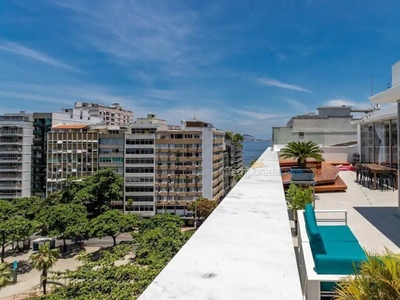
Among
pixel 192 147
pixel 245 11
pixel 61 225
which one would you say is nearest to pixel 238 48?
pixel 245 11

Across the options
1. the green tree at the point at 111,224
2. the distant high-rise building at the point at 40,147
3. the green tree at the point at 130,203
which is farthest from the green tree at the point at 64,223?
the distant high-rise building at the point at 40,147

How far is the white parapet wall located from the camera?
89 cm

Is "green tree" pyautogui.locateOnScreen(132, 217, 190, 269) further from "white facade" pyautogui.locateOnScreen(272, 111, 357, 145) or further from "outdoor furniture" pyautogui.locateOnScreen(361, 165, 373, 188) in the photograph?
"outdoor furniture" pyautogui.locateOnScreen(361, 165, 373, 188)

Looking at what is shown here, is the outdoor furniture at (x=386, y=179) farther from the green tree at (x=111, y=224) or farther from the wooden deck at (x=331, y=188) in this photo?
the green tree at (x=111, y=224)

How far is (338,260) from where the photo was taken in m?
1.91

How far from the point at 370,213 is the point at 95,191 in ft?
97.1

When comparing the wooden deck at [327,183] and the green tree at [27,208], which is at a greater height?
the wooden deck at [327,183]

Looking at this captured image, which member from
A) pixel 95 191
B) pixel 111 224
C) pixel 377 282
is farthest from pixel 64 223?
pixel 377 282

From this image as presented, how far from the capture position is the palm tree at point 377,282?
4.28 ft

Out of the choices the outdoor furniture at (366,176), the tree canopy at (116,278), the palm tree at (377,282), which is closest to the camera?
the palm tree at (377,282)

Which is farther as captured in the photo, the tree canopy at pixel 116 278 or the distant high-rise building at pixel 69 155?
the distant high-rise building at pixel 69 155

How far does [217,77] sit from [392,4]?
89.0 feet

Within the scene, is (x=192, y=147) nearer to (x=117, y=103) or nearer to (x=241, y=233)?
(x=241, y=233)

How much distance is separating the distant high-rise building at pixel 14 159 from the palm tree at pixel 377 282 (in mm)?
45393
